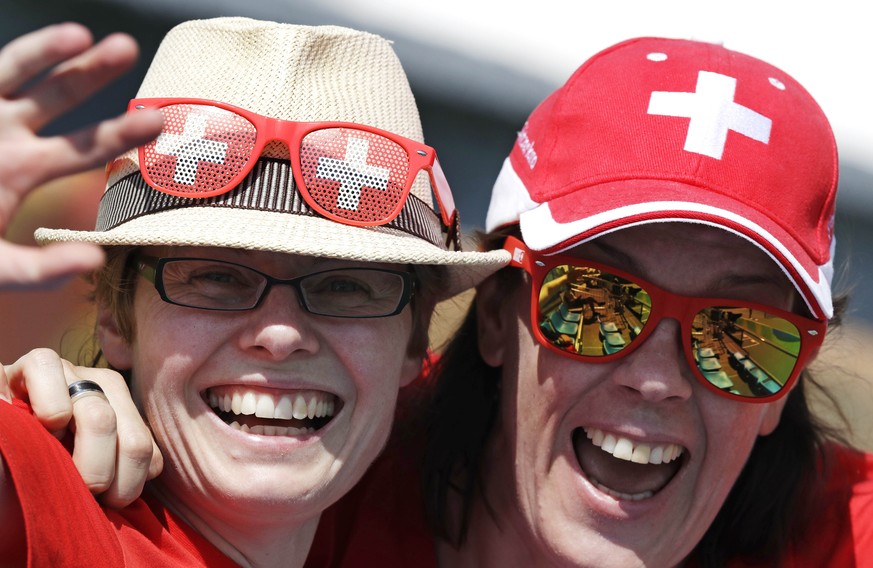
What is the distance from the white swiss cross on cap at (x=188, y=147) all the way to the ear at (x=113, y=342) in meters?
0.41

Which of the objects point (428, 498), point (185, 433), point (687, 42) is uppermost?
point (687, 42)

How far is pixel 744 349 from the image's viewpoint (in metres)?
2.29

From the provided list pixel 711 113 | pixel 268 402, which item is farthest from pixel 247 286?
pixel 711 113

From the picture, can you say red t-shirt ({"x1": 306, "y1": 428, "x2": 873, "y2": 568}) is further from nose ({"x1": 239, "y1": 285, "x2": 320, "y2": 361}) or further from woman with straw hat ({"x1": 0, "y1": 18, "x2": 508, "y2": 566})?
nose ({"x1": 239, "y1": 285, "x2": 320, "y2": 361})

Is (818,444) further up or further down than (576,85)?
further down

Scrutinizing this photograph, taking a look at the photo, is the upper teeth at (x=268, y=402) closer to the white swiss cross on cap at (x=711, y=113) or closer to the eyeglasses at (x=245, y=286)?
the eyeglasses at (x=245, y=286)

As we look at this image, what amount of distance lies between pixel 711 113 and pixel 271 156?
1039mm

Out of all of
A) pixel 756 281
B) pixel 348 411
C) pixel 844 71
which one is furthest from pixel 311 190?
pixel 844 71

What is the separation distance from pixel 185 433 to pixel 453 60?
456cm

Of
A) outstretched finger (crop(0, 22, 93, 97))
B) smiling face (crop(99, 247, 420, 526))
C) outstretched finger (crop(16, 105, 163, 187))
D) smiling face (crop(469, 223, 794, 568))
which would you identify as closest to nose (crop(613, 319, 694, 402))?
smiling face (crop(469, 223, 794, 568))

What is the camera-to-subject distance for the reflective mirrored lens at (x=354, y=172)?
200 centimetres

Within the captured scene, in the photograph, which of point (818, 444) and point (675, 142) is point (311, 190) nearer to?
point (675, 142)

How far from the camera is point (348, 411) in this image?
2.09 metres

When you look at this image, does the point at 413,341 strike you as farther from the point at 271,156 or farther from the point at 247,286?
the point at 271,156
